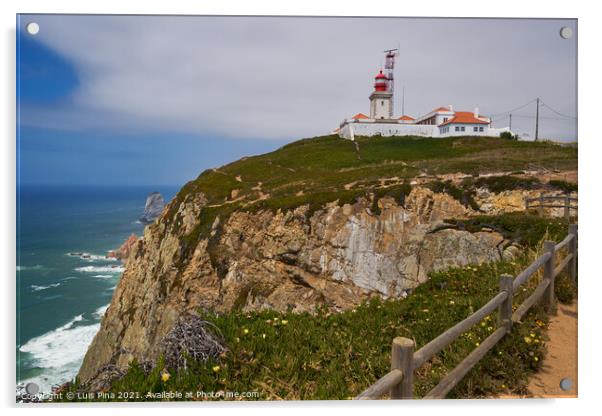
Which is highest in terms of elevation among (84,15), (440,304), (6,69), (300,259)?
(84,15)

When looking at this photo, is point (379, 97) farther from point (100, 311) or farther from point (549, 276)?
point (100, 311)

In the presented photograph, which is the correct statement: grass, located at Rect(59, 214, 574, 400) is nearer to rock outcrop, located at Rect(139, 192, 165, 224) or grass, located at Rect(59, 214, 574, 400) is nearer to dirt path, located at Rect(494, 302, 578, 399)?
dirt path, located at Rect(494, 302, 578, 399)

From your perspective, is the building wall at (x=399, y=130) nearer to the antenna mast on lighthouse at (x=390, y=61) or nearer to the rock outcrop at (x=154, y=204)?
the rock outcrop at (x=154, y=204)

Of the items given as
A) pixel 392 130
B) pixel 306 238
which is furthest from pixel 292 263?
pixel 392 130

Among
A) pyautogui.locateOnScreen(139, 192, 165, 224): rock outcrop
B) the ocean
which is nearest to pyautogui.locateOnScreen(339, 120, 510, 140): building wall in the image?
pyautogui.locateOnScreen(139, 192, 165, 224): rock outcrop

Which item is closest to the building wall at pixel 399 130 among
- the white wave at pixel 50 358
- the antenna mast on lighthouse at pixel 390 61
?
the antenna mast on lighthouse at pixel 390 61

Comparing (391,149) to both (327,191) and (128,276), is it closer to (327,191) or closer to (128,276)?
(327,191)

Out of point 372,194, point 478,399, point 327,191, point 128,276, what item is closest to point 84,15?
point 478,399
